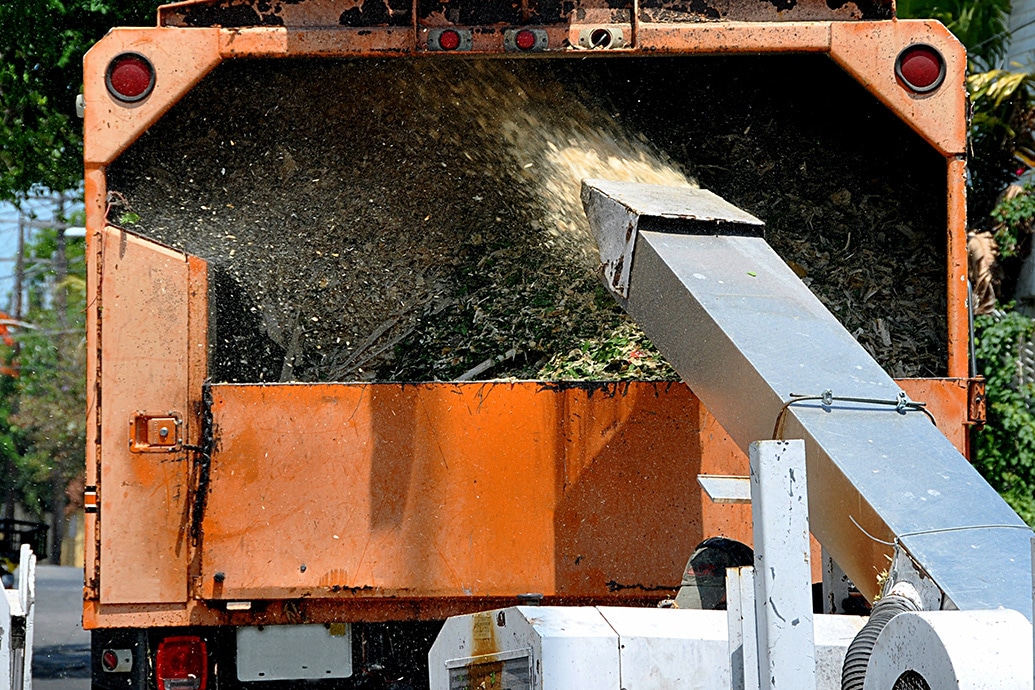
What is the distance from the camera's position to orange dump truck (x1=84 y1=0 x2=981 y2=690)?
3.43 metres

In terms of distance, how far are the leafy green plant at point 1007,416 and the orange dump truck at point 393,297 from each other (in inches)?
213

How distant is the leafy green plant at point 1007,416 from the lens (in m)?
9.27

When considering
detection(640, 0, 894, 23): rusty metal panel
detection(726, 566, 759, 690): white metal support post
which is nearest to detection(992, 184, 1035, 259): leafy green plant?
detection(640, 0, 894, 23): rusty metal panel

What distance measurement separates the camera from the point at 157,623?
3.48 m

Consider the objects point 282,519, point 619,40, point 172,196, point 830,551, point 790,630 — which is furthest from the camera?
point 172,196

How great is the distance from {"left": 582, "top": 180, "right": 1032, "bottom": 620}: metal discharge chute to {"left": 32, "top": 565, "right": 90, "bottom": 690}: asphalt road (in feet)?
14.0

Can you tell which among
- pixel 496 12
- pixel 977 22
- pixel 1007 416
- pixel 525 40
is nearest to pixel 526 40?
pixel 525 40

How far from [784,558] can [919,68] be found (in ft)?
7.26

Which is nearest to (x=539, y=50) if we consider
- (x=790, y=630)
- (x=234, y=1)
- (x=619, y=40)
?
(x=619, y=40)

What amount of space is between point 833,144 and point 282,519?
7.69 ft

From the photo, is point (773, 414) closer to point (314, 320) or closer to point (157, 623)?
point (157, 623)

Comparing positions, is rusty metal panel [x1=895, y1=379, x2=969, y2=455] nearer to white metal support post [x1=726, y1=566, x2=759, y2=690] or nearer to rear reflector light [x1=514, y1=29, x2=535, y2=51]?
rear reflector light [x1=514, y1=29, x2=535, y2=51]

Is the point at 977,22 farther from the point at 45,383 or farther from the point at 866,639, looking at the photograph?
the point at 45,383

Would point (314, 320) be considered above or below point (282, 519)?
above
